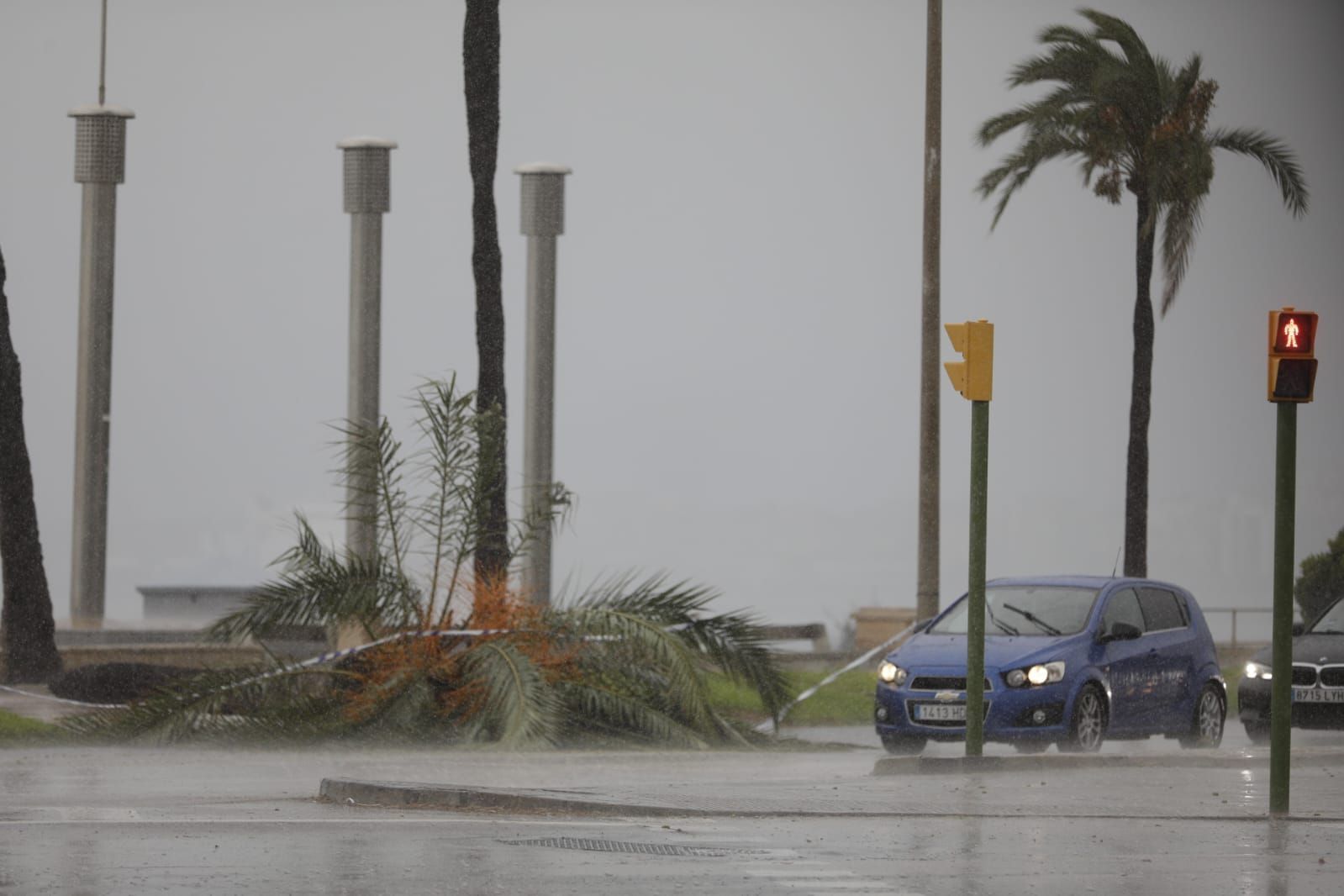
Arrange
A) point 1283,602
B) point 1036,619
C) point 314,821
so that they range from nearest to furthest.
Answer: point 314,821, point 1283,602, point 1036,619

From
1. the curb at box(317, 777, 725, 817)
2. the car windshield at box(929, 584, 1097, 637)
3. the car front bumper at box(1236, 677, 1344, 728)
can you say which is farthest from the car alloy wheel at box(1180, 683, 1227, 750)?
the curb at box(317, 777, 725, 817)

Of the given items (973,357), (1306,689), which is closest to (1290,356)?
(973,357)

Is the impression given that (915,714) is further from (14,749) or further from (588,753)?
(14,749)

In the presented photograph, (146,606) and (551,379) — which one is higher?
(551,379)

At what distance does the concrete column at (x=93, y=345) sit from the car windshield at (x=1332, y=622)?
1791 centimetres

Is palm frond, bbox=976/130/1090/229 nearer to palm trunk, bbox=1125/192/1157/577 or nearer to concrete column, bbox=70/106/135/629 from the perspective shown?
palm trunk, bbox=1125/192/1157/577

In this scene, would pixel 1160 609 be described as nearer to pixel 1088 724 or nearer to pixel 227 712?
pixel 1088 724

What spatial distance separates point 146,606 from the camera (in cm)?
4241

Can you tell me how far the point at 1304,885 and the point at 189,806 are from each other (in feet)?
20.2

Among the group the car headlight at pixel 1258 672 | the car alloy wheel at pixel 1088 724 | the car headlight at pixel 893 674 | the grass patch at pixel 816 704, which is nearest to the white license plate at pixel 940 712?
the car headlight at pixel 893 674

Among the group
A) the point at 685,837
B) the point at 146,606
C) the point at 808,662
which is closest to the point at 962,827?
the point at 685,837

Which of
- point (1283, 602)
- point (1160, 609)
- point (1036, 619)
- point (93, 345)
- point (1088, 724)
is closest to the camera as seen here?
point (1283, 602)

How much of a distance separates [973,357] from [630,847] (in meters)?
6.04

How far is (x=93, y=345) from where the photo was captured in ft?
102
